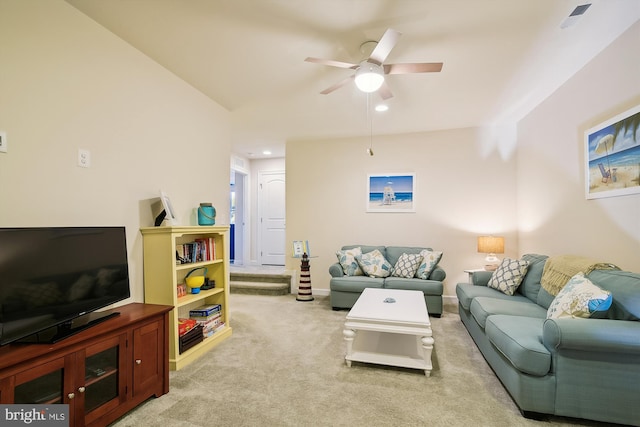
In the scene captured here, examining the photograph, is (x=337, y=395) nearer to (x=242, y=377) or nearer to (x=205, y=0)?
(x=242, y=377)

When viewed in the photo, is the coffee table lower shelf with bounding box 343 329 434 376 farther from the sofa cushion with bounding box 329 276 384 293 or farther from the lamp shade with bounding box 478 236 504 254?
the lamp shade with bounding box 478 236 504 254

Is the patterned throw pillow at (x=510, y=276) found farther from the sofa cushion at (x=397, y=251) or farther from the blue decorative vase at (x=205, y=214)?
the blue decorative vase at (x=205, y=214)

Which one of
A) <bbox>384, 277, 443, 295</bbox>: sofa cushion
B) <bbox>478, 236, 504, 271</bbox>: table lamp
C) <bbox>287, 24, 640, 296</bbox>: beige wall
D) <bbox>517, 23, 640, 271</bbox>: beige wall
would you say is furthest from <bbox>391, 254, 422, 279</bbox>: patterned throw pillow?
<bbox>517, 23, 640, 271</bbox>: beige wall

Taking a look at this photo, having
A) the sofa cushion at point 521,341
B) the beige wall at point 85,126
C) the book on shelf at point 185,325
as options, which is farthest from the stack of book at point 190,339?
the sofa cushion at point 521,341

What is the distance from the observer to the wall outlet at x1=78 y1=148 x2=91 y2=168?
211 cm

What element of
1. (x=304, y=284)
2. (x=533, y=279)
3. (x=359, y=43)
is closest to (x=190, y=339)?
(x=304, y=284)

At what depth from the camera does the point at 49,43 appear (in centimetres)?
191

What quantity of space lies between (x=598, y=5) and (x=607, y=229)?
170 centimetres

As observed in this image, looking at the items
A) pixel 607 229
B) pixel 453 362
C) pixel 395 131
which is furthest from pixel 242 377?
pixel 395 131

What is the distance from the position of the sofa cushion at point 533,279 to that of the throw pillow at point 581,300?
831 mm

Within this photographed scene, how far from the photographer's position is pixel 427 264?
4.15m

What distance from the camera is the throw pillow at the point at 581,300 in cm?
188

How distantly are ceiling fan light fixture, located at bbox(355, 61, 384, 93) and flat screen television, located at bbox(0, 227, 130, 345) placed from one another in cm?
215

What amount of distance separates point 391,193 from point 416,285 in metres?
1.64
